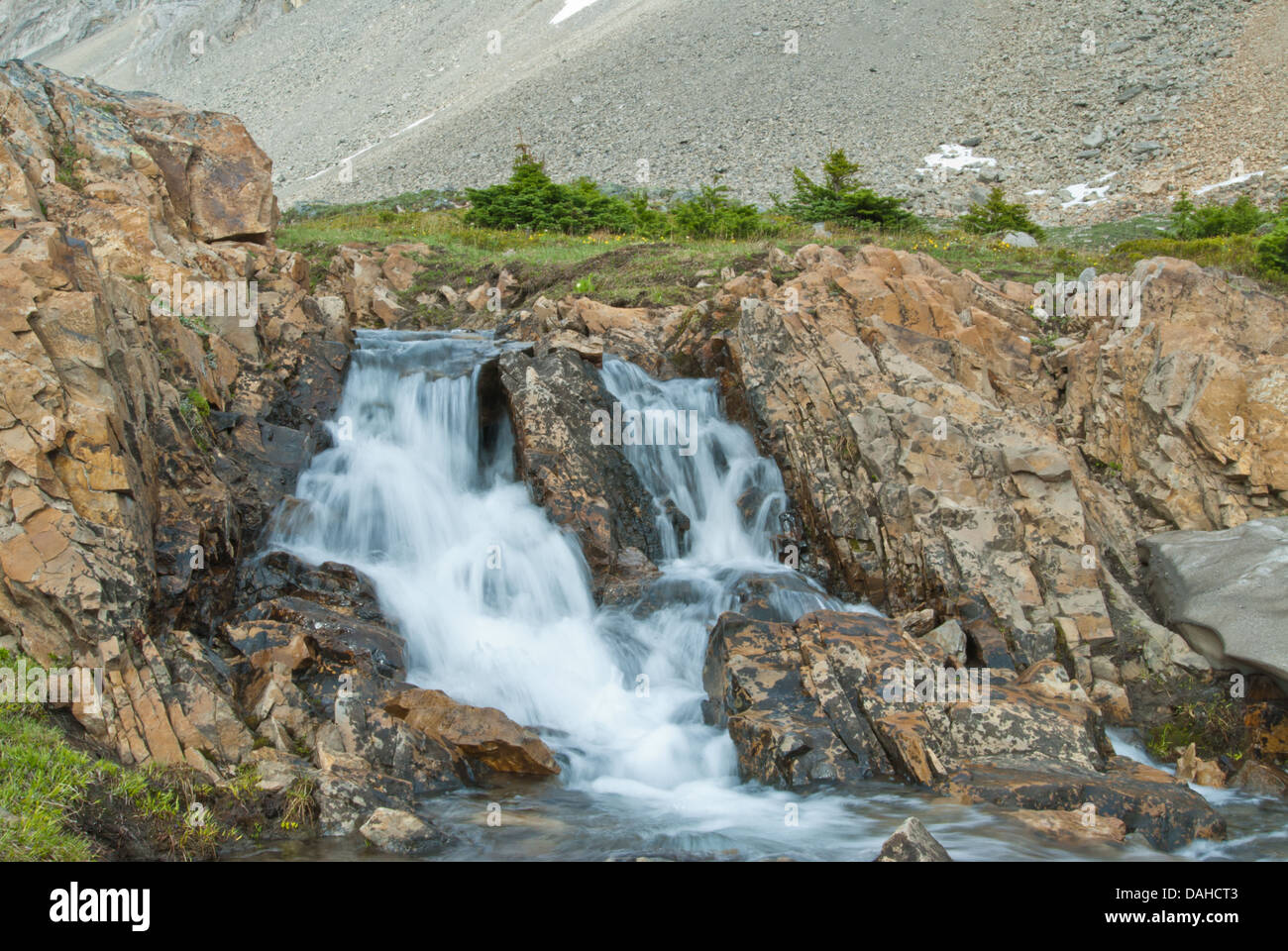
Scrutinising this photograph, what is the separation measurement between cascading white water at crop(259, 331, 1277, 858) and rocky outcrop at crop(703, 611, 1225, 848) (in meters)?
0.37

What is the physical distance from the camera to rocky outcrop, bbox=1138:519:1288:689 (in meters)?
9.94

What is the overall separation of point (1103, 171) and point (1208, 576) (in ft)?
124

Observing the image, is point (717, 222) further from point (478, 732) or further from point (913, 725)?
point (478, 732)

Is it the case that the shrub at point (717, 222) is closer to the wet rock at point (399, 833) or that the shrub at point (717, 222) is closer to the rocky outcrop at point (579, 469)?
the rocky outcrop at point (579, 469)

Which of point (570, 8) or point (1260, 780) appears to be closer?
point (1260, 780)

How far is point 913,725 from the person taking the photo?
8.82m

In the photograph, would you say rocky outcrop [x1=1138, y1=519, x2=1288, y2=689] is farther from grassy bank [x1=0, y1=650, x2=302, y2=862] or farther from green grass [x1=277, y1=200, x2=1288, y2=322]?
grassy bank [x1=0, y1=650, x2=302, y2=862]

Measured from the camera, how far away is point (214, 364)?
41.9 ft

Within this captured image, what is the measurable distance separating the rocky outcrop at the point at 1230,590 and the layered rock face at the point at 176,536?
7622 millimetres

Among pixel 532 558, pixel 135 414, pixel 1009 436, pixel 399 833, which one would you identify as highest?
pixel 135 414

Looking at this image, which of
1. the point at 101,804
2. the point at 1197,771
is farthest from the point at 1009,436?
the point at 101,804

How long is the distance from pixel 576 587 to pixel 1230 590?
768 centimetres

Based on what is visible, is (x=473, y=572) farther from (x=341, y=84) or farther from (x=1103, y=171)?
(x=341, y=84)

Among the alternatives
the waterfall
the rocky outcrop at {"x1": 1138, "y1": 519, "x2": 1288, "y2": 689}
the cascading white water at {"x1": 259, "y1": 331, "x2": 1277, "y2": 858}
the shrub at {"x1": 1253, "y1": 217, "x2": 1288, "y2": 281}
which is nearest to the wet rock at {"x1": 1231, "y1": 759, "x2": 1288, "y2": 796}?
the rocky outcrop at {"x1": 1138, "y1": 519, "x2": 1288, "y2": 689}
